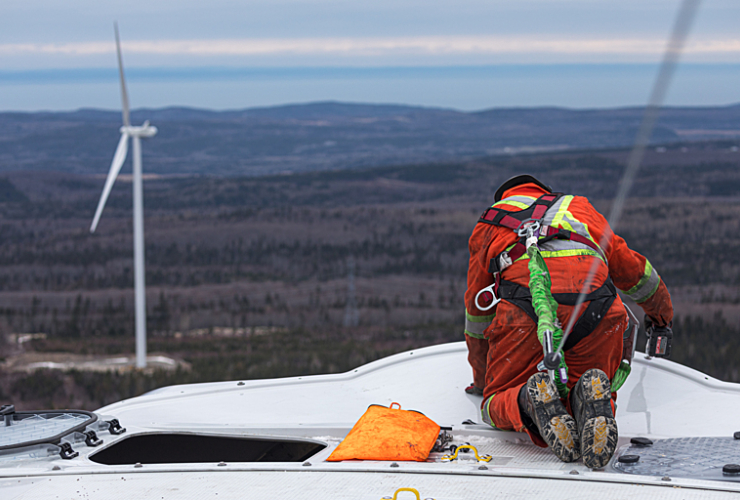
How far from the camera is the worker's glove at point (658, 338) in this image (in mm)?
7103

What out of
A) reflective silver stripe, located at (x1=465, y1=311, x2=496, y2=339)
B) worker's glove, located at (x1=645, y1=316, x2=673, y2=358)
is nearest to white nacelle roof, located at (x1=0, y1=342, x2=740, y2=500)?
worker's glove, located at (x1=645, y1=316, x2=673, y2=358)

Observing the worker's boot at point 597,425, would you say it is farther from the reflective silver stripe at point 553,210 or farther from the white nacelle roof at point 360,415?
the reflective silver stripe at point 553,210

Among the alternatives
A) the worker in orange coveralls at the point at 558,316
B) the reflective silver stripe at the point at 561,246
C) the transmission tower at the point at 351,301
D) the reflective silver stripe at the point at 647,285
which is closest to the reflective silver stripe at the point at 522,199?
the worker in orange coveralls at the point at 558,316

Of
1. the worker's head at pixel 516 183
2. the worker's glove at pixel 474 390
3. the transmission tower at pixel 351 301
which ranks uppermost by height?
the worker's head at pixel 516 183

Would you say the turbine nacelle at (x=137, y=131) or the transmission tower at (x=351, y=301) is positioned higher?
the turbine nacelle at (x=137, y=131)

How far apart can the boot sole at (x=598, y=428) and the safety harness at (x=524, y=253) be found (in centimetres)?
84

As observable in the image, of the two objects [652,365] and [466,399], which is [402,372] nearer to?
[466,399]

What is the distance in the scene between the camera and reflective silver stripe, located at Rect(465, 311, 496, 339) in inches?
266

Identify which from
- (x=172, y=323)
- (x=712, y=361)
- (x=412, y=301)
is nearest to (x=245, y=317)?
(x=172, y=323)

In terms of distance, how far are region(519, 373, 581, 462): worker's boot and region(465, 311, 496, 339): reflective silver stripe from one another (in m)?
1.37

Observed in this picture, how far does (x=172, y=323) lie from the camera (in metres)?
116

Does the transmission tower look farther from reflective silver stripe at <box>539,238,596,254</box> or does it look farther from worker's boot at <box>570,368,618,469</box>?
worker's boot at <box>570,368,618,469</box>

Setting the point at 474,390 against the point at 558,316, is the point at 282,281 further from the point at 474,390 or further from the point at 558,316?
the point at 558,316

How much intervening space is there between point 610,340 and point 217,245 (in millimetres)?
157982
